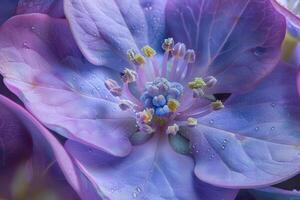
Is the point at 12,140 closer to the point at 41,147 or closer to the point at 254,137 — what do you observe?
the point at 41,147

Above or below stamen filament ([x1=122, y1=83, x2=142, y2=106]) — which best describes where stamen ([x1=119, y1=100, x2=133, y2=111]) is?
above

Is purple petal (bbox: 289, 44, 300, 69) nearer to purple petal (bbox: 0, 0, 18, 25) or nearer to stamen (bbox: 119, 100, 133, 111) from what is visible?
stamen (bbox: 119, 100, 133, 111)

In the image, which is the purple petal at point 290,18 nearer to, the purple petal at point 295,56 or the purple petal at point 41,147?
the purple petal at point 295,56

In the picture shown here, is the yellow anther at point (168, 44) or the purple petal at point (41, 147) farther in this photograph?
the yellow anther at point (168, 44)

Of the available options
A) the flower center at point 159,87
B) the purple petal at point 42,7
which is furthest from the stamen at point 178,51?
the purple petal at point 42,7

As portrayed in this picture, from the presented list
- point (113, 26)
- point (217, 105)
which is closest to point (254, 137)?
point (217, 105)

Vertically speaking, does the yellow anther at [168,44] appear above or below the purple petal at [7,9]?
above

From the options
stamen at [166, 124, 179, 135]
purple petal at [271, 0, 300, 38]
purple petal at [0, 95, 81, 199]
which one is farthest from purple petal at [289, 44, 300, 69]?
purple petal at [0, 95, 81, 199]

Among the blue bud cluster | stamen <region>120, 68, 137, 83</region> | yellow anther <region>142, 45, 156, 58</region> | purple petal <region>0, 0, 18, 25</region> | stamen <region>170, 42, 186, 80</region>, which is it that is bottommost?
the blue bud cluster
